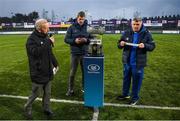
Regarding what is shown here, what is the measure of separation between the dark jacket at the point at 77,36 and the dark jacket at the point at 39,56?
1.65 meters

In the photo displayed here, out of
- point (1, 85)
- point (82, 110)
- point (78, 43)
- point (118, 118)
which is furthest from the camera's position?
point (1, 85)

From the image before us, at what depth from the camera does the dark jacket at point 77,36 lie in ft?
29.1

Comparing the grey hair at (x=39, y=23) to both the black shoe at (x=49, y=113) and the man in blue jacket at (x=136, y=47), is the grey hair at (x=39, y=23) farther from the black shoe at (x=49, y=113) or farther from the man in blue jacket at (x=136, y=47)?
the man in blue jacket at (x=136, y=47)

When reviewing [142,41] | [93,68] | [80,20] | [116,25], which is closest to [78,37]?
[80,20]

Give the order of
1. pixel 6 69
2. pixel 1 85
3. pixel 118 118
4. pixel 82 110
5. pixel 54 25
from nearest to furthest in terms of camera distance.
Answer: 1. pixel 118 118
2. pixel 82 110
3. pixel 1 85
4. pixel 6 69
5. pixel 54 25

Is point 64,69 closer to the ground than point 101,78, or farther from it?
closer to the ground

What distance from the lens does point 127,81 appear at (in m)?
8.90

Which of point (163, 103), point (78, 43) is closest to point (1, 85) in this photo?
point (78, 43)

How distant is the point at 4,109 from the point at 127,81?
3.01 metres

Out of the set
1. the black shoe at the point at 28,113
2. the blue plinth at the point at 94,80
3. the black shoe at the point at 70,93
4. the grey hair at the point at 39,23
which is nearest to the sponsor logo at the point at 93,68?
the blue plinth at the point at 94,80

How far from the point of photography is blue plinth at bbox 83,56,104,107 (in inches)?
300

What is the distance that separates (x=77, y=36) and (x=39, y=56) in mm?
1971

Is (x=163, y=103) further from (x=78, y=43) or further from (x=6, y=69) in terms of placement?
(x=6, y=69)

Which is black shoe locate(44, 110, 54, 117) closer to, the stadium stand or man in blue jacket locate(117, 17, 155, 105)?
man in blue jacket locate(117, 17, 155, 105)
